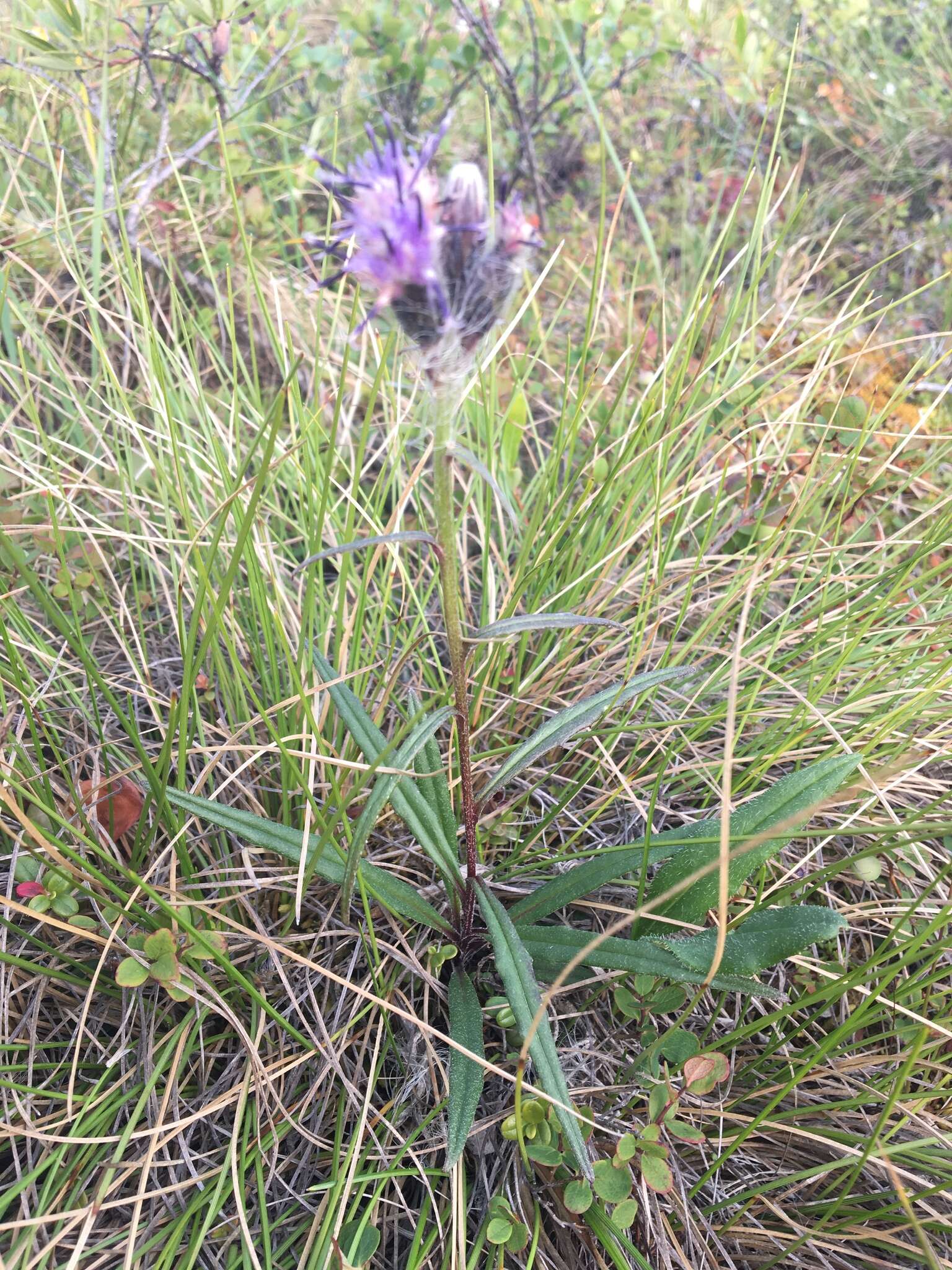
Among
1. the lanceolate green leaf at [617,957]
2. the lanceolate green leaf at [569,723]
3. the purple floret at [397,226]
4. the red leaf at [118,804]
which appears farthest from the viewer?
the red leaf at [118,804]

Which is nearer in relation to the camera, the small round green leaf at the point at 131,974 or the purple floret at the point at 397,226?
the purple floret at the point at 397,226

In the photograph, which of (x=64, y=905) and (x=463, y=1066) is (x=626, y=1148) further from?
(x=64, y=905)

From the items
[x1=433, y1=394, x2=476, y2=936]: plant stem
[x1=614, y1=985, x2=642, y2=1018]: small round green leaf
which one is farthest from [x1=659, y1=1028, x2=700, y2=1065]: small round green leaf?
[x1=433, y1=394, x2=476, y2=936]: plant stem

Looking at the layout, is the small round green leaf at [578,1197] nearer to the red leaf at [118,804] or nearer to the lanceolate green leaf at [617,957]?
the lanceolate green leaf at [617,957]

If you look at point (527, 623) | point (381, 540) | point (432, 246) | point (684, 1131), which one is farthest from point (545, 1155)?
point (432, 246)

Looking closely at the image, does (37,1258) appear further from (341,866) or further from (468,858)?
(468,858)

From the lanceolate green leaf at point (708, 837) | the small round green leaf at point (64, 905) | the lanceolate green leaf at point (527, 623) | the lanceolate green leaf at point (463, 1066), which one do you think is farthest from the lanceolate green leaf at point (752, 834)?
the small round green leaf at point (64, 905)
